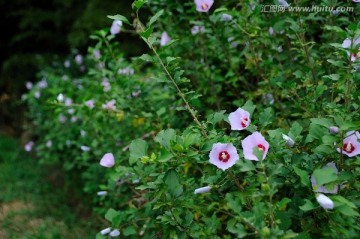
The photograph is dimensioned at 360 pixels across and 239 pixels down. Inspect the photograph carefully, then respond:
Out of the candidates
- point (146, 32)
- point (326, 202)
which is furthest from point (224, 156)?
point (146, 32)

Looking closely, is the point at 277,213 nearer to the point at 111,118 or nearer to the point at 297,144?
the point at 297,144

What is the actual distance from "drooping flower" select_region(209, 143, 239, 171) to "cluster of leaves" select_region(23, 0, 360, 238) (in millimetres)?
45

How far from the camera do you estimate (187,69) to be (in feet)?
8.41

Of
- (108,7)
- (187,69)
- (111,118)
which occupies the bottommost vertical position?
(108,7)

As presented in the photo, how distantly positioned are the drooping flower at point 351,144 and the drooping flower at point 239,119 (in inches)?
11.5

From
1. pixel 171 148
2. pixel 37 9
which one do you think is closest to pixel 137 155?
pixel 171 148

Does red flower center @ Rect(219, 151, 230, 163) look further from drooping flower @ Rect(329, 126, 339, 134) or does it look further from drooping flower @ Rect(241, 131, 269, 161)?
drooping flower @ Rect(329, 126, 339, 134)

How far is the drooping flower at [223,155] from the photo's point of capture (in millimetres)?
1348

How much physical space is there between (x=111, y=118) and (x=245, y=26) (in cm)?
116

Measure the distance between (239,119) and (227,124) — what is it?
0.94 meters

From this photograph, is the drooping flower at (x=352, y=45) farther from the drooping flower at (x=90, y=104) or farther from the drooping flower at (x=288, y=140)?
the drooping flower at (x=90, y=104)

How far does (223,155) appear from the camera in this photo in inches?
53.6

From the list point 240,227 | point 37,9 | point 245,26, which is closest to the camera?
point 240,227

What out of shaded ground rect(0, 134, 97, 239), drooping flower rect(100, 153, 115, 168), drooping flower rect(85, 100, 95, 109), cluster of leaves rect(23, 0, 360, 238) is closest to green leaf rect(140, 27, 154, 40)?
cluster of leaves rect(23, 0, 360, 238)
